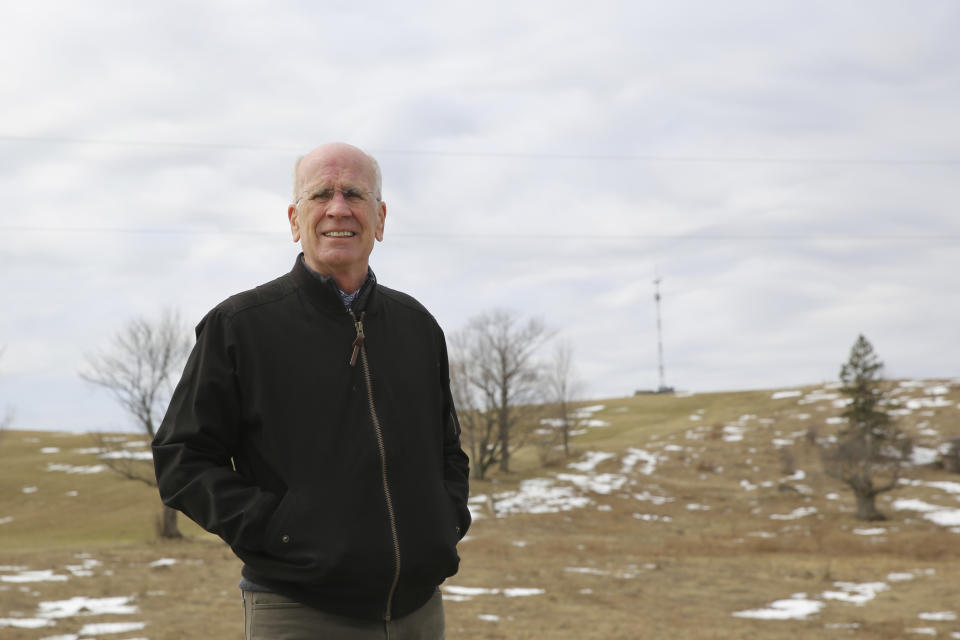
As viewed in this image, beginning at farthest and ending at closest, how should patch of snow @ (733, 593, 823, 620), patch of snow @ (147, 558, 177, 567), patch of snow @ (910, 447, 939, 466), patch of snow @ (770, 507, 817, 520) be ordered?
1. patch of snow @ (910, 447, 939, 466)
2. patch of snow @ (770, 507, 817, 520)
3. patch of snow @ (147, 558, 177, 567)
4. patch of snow @ (733, 593, 823, 620)

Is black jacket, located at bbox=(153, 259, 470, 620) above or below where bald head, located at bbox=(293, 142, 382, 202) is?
below

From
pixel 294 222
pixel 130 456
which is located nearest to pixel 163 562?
pixel 294 222

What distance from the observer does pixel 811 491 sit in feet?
144

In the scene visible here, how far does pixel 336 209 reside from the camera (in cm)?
297

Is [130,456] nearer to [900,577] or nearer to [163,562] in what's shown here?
[163,562]

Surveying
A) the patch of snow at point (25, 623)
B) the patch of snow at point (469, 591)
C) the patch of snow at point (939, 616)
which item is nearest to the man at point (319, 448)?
the patch of snow at point (25, 623)

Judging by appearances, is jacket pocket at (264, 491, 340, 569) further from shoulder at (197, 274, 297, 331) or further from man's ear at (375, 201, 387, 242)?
man's ear at (375, 201, 387, 242)

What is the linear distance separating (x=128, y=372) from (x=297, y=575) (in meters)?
30.8

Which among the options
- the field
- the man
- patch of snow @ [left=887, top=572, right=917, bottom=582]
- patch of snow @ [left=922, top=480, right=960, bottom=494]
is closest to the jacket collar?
the man

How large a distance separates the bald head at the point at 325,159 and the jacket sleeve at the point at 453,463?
2.29 feet

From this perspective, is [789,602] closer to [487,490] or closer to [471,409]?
[487,490]

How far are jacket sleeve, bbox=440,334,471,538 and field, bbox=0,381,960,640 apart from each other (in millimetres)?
9153

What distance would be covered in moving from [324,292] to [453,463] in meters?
0.85

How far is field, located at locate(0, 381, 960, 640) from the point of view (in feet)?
42.8
